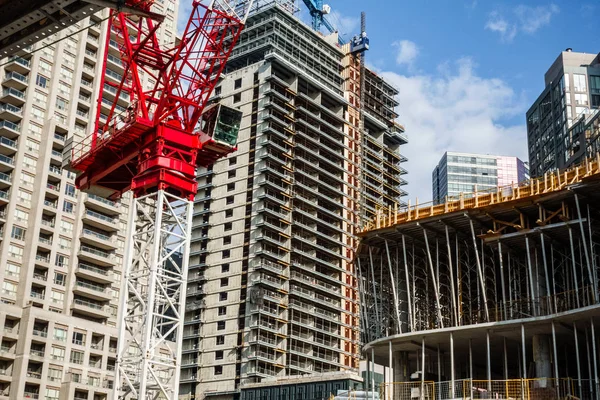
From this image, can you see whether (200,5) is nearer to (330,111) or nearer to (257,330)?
(257,330)

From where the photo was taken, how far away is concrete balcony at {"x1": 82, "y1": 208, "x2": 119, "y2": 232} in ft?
346

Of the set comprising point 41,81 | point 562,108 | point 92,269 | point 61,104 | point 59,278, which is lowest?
point 59,278

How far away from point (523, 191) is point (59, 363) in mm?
62993

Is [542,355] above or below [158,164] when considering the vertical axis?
below

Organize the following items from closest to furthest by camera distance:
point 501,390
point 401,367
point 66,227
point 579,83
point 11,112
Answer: point 501,390, point 401,367, point 66,227, point 11,112, point 579,83

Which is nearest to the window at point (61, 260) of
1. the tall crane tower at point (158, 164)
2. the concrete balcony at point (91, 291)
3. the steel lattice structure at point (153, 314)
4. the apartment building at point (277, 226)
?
the concrete balcony at point (91, 291)

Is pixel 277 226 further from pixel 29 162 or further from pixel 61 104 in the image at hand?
pixel 29 162

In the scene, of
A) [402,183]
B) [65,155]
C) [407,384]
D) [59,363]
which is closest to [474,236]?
[407,384]

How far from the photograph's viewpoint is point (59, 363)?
95750mm

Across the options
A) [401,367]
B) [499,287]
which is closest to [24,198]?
[401,367]

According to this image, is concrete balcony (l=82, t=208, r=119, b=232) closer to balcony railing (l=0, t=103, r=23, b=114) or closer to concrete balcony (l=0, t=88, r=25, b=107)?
balcony railing (l=0, t=103, r=23, b=114)

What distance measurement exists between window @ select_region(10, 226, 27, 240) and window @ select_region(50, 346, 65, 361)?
14.5 metres

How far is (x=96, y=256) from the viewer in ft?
344

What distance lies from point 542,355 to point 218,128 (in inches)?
1086
